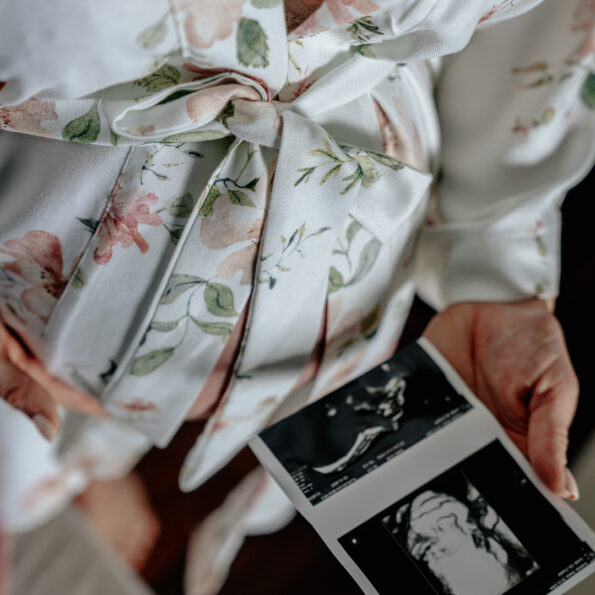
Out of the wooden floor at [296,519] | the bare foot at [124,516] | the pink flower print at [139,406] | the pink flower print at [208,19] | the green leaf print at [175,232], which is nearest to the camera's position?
the pink flower print at [208,19]

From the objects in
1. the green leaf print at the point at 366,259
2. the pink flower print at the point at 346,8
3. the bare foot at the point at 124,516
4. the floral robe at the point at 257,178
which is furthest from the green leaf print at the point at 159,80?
the bare foot at the point at 124,516

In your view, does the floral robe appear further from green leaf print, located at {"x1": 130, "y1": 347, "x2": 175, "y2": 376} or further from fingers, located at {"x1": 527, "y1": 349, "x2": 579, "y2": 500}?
fingers, located at {"x1": 527, "y1": 349, "x2": 579, "y2": 500}

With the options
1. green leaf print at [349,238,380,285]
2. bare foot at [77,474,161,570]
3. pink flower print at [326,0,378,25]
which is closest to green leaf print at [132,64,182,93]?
pink flower print at [326,0,378,25]

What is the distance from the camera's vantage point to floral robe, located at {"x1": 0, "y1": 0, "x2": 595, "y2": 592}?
0.38 m

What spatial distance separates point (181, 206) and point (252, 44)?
0.13m

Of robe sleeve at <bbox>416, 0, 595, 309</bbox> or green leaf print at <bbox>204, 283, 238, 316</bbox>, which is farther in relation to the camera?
robe sleeve at <bbox>416, 0, 595, 309</bbox>

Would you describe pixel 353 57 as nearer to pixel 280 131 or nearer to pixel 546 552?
pixel 280 131

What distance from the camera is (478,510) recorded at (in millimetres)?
501

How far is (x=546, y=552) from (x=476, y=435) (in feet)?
0.34

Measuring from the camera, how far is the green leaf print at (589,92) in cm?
62

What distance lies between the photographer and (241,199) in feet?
1.42

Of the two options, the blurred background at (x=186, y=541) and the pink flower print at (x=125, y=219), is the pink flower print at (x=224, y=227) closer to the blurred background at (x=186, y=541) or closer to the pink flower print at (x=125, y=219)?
the pink flower print at (x=125, y=219)

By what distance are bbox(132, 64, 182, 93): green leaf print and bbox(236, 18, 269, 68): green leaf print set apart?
2.0 inches

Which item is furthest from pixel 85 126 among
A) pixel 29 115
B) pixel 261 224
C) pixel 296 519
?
pixel 296 519
